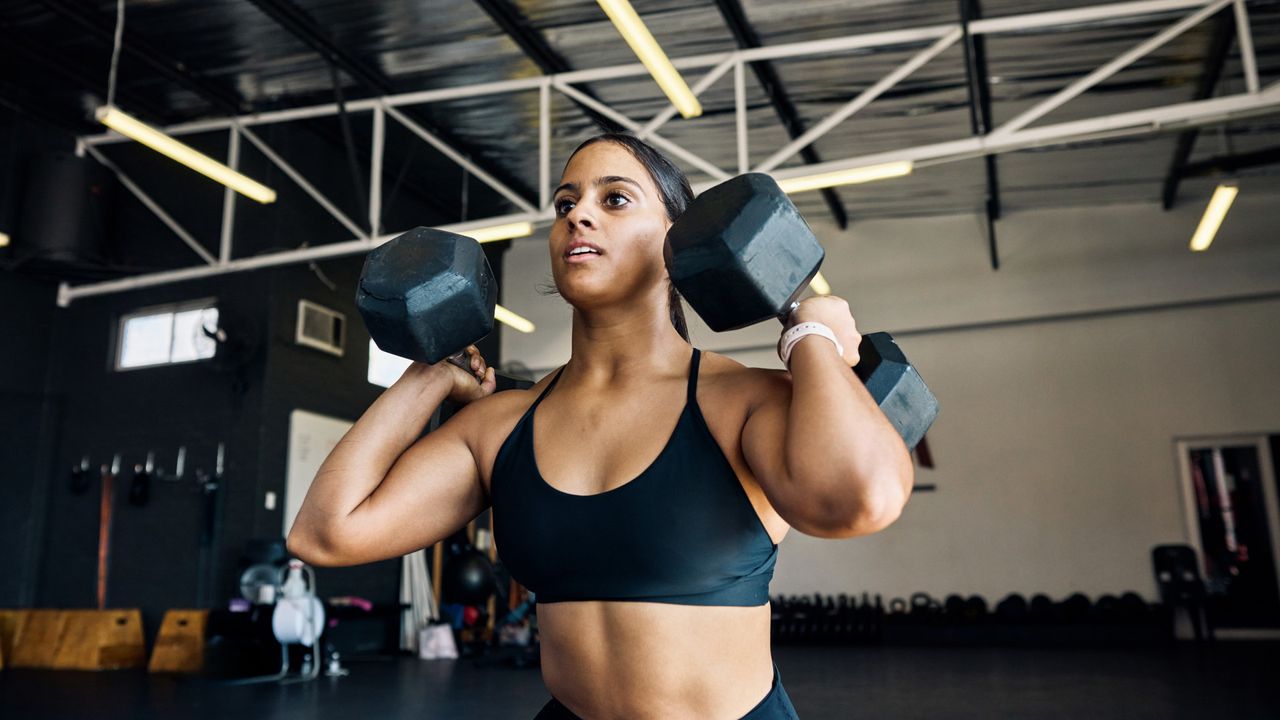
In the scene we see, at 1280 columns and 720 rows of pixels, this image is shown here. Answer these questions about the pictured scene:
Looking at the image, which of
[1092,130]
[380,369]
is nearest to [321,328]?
[380,369]

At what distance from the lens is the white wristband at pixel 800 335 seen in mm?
805

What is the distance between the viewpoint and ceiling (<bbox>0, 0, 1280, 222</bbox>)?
5.99 m

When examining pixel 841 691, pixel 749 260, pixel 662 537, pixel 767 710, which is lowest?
pixel 841 691

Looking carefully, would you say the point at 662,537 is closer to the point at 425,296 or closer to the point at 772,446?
the point at 772,446

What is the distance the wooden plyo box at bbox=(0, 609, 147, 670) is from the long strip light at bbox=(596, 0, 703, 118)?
18.1ft

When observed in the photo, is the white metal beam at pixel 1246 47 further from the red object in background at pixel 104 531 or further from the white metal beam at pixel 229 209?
the red object in background at pixel 104 531

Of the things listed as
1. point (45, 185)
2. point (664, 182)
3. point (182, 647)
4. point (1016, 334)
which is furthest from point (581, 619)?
point (1016, 334)

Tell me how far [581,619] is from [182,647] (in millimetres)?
6950

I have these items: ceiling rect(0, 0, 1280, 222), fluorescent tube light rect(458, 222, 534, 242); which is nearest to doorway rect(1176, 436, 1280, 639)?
ceiling rect(0, 0, 1280, 222)

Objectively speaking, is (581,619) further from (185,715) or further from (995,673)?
(995,673)

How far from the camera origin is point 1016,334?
30.4 ft

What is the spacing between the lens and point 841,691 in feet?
16.3

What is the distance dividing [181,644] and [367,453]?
680 centimetres

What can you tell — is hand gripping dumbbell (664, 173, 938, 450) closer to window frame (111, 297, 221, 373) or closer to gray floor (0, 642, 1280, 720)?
gray floor (0, 642, 1280, 720)
